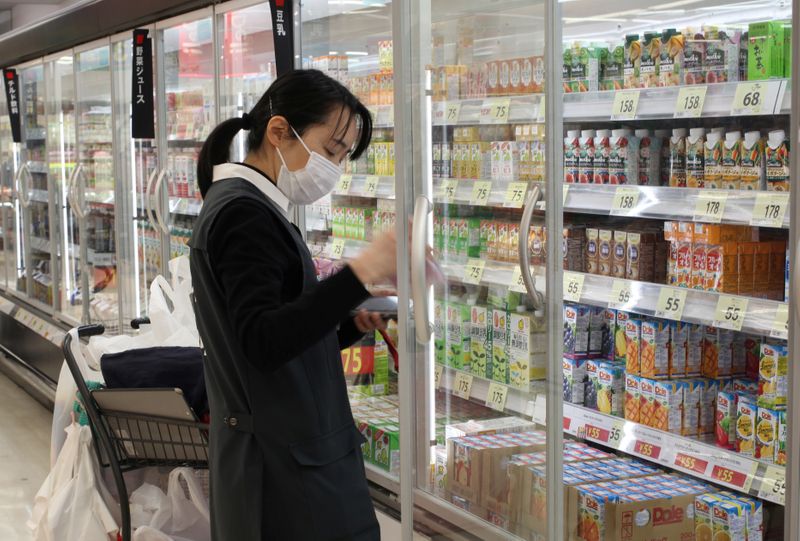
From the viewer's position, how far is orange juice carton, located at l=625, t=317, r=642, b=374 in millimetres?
3053

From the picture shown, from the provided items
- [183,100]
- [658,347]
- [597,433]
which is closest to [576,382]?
[597,433]

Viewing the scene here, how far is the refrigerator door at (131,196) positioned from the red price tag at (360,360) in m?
1.90

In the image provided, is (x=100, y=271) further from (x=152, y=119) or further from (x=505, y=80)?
(x=505, y=80)

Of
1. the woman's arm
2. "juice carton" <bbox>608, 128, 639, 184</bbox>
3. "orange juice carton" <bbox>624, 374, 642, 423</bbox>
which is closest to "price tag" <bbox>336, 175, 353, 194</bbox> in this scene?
"juice carton" <bbox>608, 128, 639, 184</bbox>

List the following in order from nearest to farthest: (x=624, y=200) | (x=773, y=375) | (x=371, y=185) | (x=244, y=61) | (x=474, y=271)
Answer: (x=474, y=271), (x=773, y=375), (x=624, y=200), (x=371, y=185), (x=244, y=61)

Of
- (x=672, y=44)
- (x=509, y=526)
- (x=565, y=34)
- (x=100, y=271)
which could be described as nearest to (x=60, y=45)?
(x=100, y=271)

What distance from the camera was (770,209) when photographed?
2359 millimetres

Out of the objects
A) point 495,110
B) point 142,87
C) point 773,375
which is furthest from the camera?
point 142,87

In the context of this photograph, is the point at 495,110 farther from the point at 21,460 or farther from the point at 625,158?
the point at 21,460

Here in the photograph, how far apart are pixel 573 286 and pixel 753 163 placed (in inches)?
26.5

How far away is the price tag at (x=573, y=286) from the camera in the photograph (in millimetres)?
2975

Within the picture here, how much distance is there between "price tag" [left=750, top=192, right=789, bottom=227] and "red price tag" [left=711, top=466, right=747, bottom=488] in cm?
66

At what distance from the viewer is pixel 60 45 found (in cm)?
598

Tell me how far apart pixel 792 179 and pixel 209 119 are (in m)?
3.59
